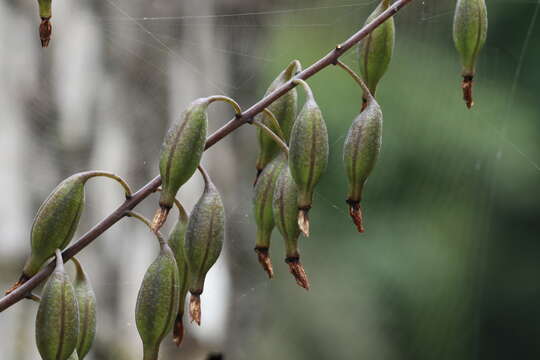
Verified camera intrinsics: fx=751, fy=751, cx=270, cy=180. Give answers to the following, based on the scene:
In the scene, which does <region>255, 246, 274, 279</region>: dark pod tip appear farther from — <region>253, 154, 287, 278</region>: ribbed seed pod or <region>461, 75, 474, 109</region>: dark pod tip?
<region>461, 75, 474, 109</region>: dark pod tip

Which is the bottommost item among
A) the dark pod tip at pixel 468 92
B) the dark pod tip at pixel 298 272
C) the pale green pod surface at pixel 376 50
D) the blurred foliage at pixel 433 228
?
the blurred foliage at pixel 433 228

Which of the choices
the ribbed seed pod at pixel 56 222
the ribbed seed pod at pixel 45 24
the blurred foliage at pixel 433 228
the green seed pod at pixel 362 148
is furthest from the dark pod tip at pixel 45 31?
the blurred foliage at pixel 433 228

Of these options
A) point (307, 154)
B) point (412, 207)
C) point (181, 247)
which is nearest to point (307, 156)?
point (307, 154)

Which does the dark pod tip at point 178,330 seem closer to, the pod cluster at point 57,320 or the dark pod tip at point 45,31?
the pod cluster at point 57,320

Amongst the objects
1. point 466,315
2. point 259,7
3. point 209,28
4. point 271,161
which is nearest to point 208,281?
point 209,28

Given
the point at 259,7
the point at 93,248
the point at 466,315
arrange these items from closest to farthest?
the point at 93,248 < the point at 259,7 < the point at 466,315

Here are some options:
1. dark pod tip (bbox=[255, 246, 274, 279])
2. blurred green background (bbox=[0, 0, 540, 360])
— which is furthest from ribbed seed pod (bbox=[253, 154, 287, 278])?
blurred green background (bbox=[0, 0, 540, 360])

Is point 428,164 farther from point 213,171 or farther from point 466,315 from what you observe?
point 213,171
